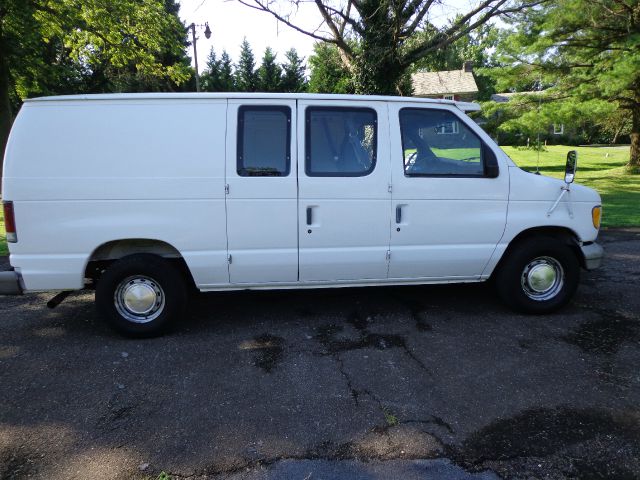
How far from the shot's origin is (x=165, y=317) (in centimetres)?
439

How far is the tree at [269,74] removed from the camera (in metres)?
38.0

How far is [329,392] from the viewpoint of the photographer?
11.5 ft

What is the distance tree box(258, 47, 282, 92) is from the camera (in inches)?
1497

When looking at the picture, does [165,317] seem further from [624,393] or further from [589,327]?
[589,327]

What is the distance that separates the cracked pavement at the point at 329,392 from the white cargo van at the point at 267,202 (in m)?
0.49

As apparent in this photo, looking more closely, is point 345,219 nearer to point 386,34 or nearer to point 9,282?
point 9,282

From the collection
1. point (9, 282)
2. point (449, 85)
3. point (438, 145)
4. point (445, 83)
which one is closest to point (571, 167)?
point (438, 145)

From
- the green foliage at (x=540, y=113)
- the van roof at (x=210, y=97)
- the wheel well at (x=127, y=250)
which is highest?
the green foliage at (x=540, y=113)

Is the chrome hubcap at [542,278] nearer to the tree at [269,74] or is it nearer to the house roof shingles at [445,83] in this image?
the tree at [269,74]

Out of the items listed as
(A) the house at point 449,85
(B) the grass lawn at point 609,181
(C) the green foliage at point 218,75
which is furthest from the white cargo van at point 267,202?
(A) the house at point 449,85

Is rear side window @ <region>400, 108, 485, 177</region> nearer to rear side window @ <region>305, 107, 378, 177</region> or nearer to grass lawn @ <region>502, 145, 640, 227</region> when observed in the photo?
rear side window @ <region>305, 107, 378, 177</region>

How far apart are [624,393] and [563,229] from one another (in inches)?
73.6

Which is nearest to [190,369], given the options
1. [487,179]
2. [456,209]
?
[456,209]

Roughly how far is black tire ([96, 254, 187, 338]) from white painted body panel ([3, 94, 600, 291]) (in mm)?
201
